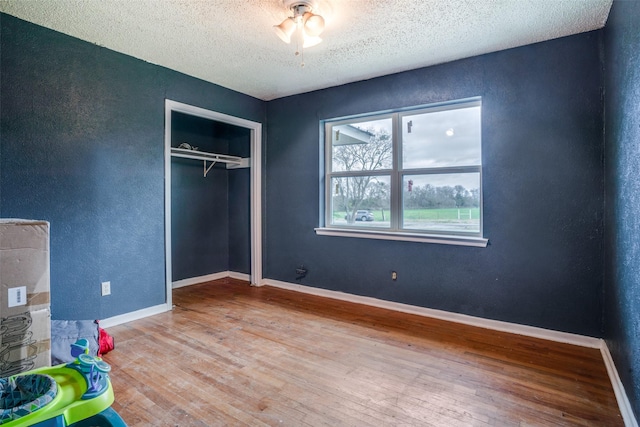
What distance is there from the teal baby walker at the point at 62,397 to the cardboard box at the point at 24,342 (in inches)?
10.6

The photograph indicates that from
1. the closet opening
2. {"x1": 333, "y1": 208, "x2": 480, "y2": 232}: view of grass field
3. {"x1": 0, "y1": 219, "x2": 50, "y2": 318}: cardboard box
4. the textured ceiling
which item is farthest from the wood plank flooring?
the textured ceiling

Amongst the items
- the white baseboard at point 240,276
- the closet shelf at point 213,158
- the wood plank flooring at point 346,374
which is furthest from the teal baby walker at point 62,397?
the white baseboard at point 240,276

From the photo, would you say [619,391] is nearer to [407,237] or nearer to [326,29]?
[407,237]

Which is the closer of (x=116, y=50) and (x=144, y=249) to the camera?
(x=116, y=50)

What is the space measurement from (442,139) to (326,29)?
157cm

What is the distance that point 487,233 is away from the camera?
2996mm

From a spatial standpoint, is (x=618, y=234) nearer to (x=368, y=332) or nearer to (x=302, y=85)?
(x=368, y=332)

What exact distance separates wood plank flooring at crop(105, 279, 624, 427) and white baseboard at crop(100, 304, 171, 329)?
11cm

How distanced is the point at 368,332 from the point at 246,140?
3242 millimetres

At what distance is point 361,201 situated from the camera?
386 cm

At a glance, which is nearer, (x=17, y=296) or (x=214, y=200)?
(x=17, y=296)

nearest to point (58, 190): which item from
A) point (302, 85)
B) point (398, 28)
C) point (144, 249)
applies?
point (144, 249)

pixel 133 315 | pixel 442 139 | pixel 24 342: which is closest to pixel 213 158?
pixel 133 315

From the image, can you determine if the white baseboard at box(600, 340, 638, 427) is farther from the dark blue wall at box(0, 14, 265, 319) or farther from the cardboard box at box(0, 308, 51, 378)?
the dark blue wall at box(0, 14, 265, 319)
